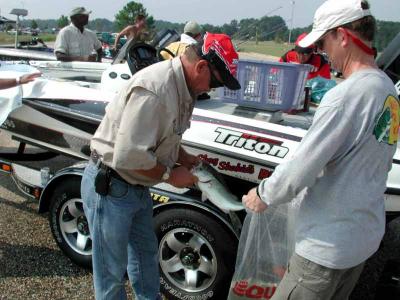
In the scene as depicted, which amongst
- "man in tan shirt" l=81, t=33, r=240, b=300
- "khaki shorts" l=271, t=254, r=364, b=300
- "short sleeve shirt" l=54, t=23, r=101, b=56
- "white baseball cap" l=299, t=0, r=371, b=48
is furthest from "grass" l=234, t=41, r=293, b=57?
"short sleeve shirt" l=54, t=23, r=101, b=56

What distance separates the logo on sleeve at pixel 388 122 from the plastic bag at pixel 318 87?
7.49ft

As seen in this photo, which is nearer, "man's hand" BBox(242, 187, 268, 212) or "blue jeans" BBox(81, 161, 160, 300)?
"man's hand" BBox(242, 187, 268, 212)

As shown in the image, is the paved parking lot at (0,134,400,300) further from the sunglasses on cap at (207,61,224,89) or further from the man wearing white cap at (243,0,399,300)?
the sunglasses on cap at (207,61,224,89)

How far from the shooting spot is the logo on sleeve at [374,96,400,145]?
5.52ft

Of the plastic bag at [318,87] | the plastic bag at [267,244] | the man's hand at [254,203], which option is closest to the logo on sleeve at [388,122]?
the man's hand at [254,203]

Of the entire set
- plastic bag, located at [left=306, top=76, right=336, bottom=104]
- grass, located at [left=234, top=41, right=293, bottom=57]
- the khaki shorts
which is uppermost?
grass, located at [left=234, top=41, right=293, bottom=57]

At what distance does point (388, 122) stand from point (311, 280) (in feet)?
2.29

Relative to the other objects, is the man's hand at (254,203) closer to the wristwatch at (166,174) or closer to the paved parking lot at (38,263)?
the wristwatch at (166,174)

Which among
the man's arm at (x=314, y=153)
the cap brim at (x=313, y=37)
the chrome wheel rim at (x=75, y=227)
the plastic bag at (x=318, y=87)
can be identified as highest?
the cap brim at (x=313, y=37)

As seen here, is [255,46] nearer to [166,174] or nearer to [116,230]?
[166,174]

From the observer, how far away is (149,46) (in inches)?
157

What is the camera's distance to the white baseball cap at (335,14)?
1.69 metres

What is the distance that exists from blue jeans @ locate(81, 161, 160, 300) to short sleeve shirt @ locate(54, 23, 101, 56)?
14.8 feet

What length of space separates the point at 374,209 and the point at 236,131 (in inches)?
55.9
